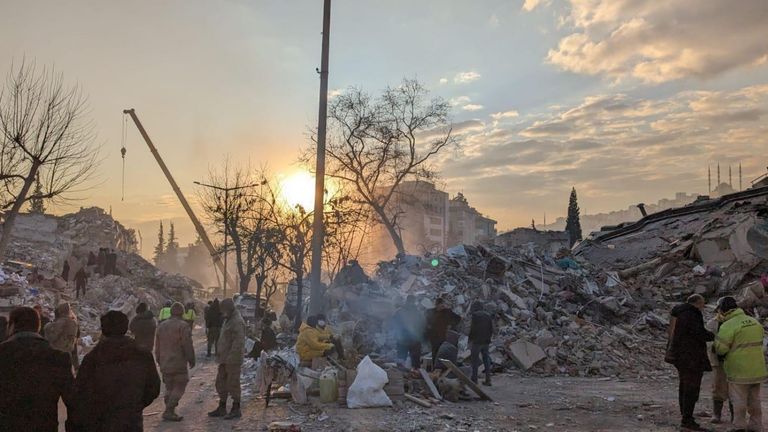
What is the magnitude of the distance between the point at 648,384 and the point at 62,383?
11.2 meters

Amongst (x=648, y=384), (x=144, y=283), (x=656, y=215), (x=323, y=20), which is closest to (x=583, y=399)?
(x=648, y=384)

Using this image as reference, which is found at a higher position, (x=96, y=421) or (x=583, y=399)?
(x=96, y=421)

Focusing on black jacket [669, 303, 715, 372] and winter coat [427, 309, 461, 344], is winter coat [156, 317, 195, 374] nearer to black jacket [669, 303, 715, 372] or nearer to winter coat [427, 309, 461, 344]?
winter coat [427, 309, 461, 344]

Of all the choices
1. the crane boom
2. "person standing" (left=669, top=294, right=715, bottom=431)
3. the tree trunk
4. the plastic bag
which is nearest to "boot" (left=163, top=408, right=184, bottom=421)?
the plastic bag

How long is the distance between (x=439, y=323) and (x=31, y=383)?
776 centimetres

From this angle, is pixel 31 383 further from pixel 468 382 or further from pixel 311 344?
pixel 468 382

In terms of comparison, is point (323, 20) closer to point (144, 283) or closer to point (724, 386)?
point (724, 386)

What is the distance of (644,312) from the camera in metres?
17.0

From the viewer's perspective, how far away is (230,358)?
26.2 ft

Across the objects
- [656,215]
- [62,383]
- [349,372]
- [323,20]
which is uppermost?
[323,20]

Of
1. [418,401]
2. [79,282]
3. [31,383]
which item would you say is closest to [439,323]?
[418,401]

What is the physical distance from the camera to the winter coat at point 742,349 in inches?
267

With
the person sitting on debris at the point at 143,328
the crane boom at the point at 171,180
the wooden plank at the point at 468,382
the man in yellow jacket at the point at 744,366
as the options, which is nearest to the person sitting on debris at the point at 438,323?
the wooden plank at the point at 468,382

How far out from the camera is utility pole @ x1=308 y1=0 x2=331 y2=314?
12.3 metres
